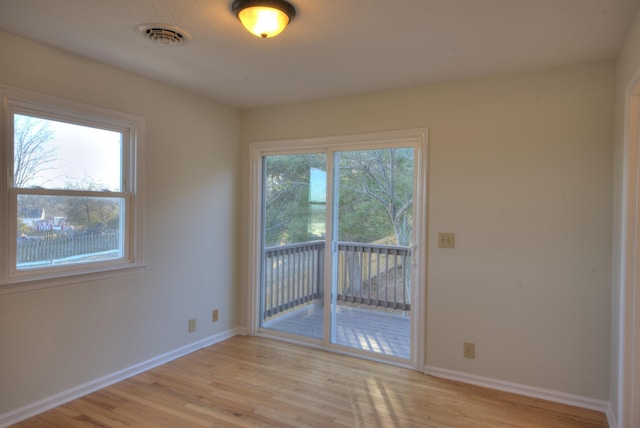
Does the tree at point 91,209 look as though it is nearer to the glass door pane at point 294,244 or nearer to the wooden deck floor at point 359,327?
the glass door pane at point 294,244

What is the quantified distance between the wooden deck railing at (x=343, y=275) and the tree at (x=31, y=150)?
216 centimetres

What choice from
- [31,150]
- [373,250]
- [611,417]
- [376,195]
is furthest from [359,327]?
[31,150]

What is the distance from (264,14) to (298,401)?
2473 millimetres

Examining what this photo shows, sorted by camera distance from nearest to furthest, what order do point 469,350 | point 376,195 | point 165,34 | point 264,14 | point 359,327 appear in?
point 264,14, point 165,34, point 469,350, point 376,195, point 359,327

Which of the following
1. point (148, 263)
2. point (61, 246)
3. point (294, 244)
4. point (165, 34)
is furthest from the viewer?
point (294, 244)

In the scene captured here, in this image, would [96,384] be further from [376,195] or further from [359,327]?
[376,195]

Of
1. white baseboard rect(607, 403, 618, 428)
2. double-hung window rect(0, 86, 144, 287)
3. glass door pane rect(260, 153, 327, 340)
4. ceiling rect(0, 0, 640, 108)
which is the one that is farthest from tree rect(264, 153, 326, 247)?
white baseboard rect(607, 403, 618, 428)

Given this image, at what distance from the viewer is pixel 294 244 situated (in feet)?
13.1

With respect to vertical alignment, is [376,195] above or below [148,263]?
above

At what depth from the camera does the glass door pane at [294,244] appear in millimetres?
3834

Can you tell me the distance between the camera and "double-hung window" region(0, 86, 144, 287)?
2.42 metres

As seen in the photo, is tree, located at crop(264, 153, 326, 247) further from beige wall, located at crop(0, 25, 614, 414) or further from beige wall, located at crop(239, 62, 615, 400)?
beige wall, located at crop(239, 62, 615, 400)

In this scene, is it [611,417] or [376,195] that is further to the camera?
[376,195]

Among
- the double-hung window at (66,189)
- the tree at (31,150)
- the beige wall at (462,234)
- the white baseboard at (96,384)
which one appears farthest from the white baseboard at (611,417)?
the tree at (31,150)
